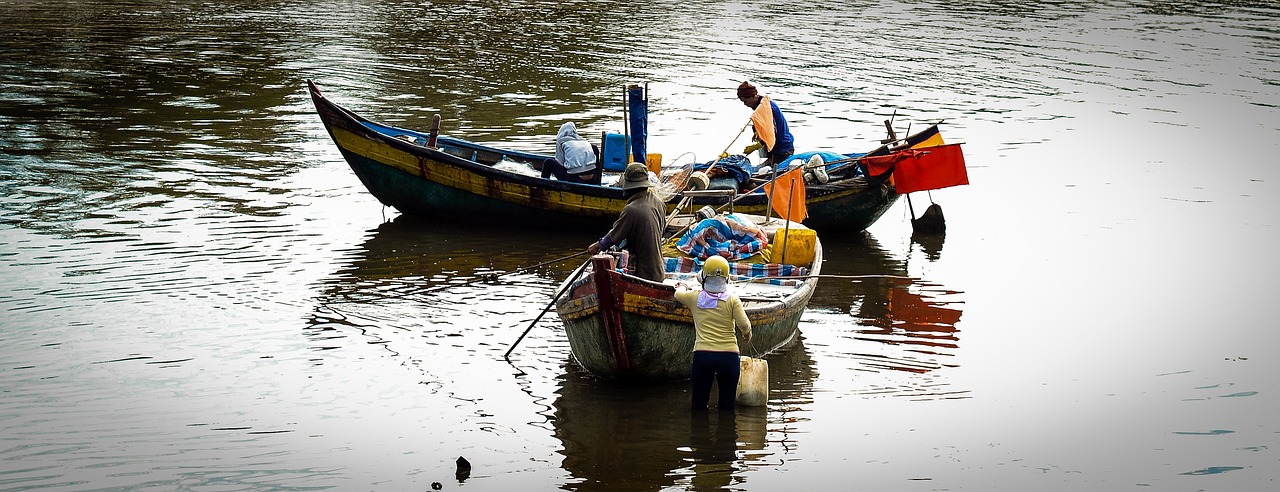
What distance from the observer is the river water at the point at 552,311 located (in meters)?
8.73

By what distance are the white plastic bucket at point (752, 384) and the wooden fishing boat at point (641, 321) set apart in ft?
0.86

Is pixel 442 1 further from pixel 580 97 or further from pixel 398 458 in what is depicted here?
pixel 398 458

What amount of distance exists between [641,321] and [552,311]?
2803 millimetres

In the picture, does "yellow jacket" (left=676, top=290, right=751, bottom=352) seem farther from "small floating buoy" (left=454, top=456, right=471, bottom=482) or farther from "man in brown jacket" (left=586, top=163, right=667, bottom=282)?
"small floating buoy" (left=454, top=456, right=471, bottom=482)

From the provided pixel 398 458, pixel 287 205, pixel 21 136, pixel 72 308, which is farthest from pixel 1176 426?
pixel 21 136

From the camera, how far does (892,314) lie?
1251 centimetres

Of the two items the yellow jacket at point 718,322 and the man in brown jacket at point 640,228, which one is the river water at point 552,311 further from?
the man in brown jacket at point 640,228

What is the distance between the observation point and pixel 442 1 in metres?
44.3

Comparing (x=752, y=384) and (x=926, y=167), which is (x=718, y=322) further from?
(x=926, y=167)

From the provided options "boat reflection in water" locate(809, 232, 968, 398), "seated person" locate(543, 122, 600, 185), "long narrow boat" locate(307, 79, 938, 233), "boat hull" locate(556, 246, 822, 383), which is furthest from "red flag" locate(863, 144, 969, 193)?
"boat hull" locate(556, 246, 822, 383)

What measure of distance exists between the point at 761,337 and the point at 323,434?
3.61 metres

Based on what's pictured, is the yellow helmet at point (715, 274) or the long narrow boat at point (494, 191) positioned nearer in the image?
the yellow helmet at point (715, 274)

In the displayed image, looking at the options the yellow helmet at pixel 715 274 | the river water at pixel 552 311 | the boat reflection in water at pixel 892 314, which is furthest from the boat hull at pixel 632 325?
the boat reflection in water at pixel 892 314

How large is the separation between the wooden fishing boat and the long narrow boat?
12.2ft
